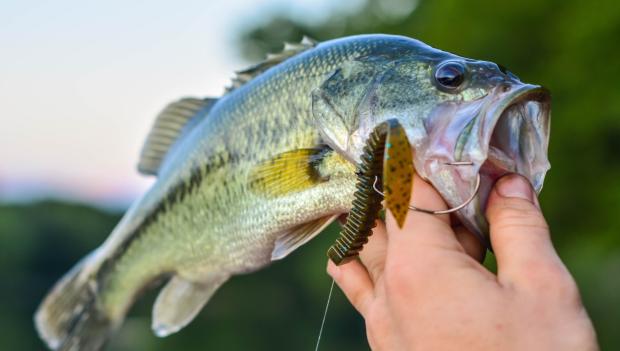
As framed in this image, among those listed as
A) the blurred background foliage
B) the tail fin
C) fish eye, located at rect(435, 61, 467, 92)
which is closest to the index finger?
fish eye, located at rect(435, 61, 467, 92)

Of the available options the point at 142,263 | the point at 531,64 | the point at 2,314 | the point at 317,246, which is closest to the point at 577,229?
the point at 531,64

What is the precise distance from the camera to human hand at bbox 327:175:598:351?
1641mm

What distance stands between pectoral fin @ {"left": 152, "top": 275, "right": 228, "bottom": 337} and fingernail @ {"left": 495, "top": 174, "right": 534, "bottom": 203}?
132cm

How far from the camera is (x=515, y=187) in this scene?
6.19 feet

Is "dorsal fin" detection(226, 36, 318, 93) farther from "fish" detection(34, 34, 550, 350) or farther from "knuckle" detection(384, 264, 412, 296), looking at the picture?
"knuckle" detection(384, 264, 412, 296)

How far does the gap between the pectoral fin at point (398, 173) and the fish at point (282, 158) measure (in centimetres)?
15

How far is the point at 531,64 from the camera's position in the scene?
667 inches

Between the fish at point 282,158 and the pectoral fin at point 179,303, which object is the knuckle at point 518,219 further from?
the pectoral fin at point 179,303

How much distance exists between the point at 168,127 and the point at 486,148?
1.49 meters

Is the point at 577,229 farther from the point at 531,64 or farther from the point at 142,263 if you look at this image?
the point at 142,263

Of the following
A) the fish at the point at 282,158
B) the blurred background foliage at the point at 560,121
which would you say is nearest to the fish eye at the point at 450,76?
the fish at the point at 282,158

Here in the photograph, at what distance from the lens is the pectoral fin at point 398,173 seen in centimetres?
179

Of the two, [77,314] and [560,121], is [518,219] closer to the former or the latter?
[77,314]

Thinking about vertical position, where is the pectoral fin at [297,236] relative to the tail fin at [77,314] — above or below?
above
